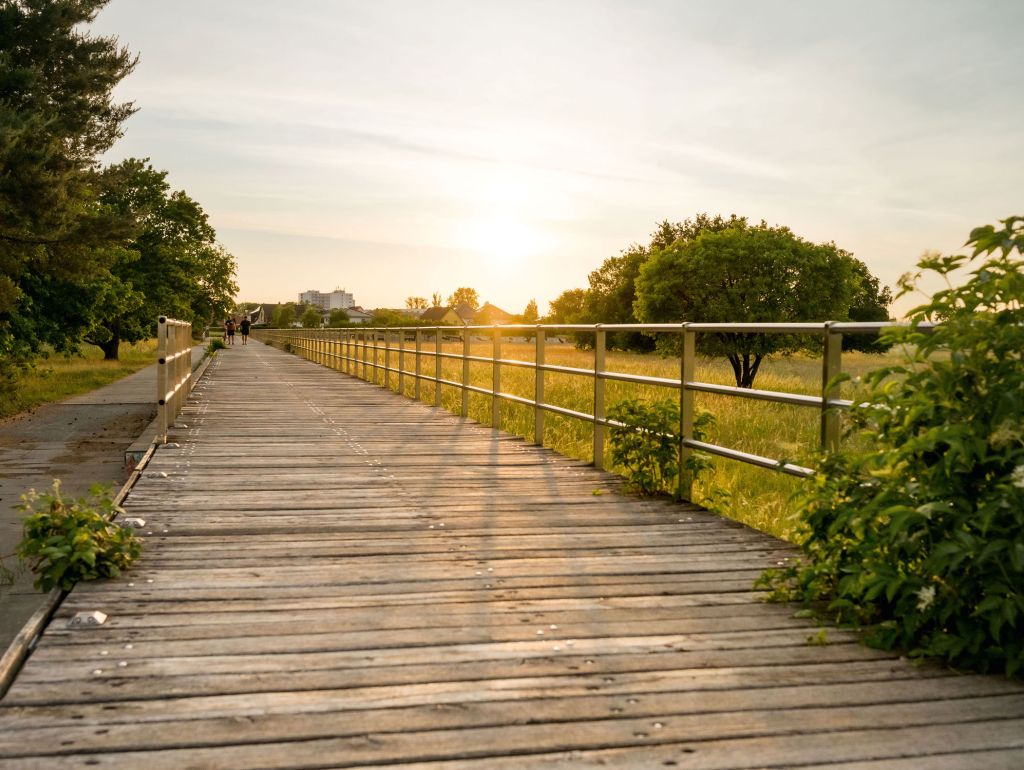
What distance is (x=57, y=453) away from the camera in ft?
53.0

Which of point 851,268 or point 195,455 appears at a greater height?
point 851,268

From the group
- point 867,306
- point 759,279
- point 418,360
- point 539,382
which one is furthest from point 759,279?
point 867,306

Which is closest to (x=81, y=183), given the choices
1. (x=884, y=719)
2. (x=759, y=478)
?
(x=759, y=478)

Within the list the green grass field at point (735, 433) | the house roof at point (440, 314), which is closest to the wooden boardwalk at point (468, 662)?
the green grass field at point (735, 433)

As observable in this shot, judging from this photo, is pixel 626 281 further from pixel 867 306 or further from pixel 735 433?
pixel 735 433

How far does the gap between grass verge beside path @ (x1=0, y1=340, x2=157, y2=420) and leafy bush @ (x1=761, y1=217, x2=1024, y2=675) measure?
67.8 ft

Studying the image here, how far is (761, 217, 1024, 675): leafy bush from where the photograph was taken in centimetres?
327

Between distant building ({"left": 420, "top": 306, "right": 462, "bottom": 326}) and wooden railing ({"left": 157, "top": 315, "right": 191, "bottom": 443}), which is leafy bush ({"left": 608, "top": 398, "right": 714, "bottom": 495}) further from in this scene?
distant building ({"left": 420, "top": 306, "right": 462, "bottom": 326})

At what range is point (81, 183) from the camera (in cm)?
2180

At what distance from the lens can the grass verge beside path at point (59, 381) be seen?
23375mm

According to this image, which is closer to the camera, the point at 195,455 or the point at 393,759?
the point at 393,759

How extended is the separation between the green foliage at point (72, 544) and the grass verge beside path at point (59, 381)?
18054 millimetres

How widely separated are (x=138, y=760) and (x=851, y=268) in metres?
33.1

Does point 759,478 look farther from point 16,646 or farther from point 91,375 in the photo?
point 91,375
